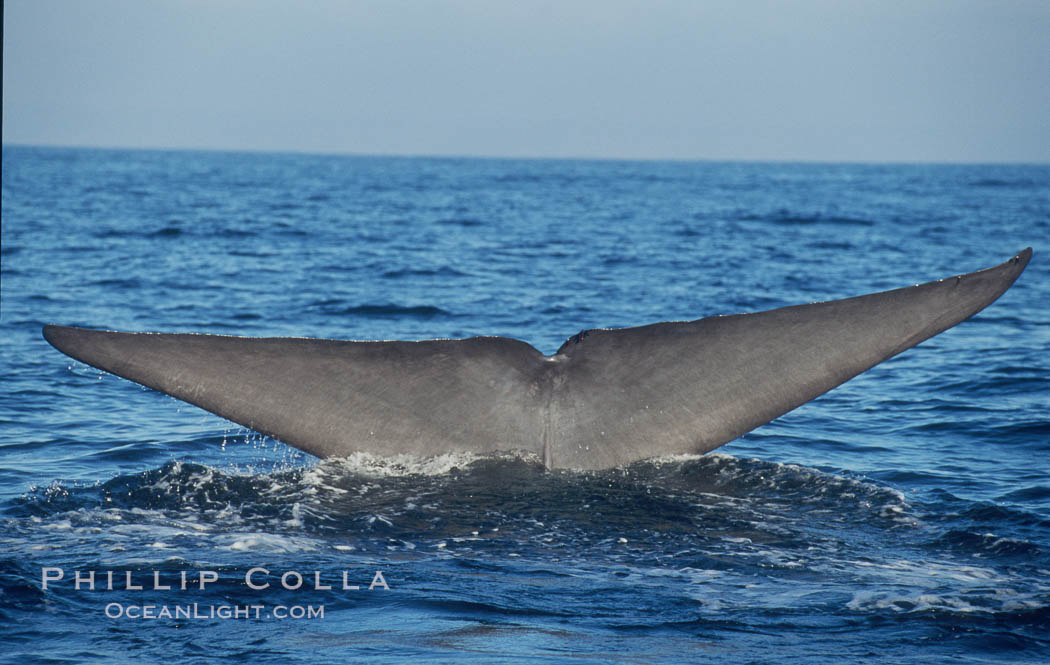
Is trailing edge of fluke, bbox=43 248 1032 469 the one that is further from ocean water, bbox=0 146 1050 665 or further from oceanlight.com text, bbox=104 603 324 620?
oceanlight.com text, bbox=104 603 324 620

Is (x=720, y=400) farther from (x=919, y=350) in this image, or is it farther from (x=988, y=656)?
(x=919, y=350)

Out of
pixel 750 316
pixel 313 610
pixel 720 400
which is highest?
pixel 750 316

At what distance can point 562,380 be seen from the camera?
5.42 m

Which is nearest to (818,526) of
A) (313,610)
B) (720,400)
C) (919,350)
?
(720,400)

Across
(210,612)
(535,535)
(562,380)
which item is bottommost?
(210,612)

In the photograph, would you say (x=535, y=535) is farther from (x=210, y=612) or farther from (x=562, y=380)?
(x=210, y=612)

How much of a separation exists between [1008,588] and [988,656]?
28.4 inches

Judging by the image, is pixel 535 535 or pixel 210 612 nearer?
pixel 210 612

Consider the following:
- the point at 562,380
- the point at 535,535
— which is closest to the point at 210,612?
the point at 535,535

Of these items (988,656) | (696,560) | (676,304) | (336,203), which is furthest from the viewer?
(336,203)

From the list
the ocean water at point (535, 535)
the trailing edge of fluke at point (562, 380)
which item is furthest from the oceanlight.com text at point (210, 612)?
the trailing edge of fluke at point (562, 380)

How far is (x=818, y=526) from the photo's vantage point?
5.56m

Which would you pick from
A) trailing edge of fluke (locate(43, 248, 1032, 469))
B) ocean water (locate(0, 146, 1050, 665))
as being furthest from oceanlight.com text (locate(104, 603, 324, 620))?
trailing edge of fluke (locate(43, 248, 1032, 469))

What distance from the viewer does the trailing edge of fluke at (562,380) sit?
5082 mm
